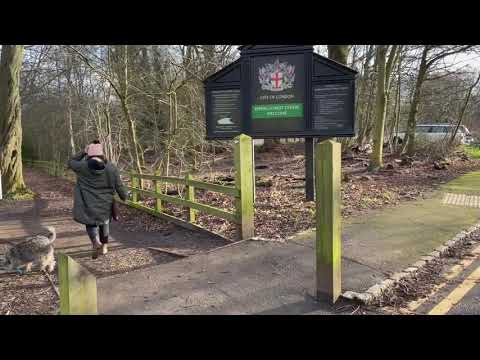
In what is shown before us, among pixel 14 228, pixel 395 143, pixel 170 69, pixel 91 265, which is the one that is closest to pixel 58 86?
pixel 170 69

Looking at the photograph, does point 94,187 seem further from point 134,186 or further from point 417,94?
point 417,94

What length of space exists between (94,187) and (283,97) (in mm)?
4407

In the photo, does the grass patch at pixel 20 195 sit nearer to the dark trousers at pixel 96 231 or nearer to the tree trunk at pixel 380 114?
the dark trousers at pixel 96 231

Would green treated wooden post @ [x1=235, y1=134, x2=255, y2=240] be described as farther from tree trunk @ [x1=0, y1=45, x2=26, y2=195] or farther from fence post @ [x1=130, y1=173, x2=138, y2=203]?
tree trunk @ [x1=0, y1=45, x2=26, y2=195]

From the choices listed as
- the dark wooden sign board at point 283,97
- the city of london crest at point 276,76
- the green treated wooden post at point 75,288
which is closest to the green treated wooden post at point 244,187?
the dark wooden sign board at point 283,97

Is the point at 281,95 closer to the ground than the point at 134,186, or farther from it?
farther from it

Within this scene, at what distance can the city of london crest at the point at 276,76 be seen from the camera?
322 inches

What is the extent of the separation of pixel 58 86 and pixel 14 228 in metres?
14.7

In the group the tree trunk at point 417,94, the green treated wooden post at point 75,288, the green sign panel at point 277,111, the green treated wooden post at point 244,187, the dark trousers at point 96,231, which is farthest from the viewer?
the tree trunk at point 417,94

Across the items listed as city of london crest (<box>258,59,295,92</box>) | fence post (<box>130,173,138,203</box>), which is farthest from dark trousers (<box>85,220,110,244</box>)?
city of london crest (<box>258,59,295,92</box>)

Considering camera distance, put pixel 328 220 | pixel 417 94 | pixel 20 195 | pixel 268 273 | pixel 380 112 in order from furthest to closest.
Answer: pixel 417 94, pixel 380 112, pixel 20 195, pixel 268 273, pixel 328 220

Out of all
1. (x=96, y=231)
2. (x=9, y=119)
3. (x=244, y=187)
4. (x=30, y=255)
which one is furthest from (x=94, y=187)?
(x=9, y=119)

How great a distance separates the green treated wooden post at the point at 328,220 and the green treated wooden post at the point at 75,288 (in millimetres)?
2341

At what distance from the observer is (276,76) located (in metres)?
8.23
